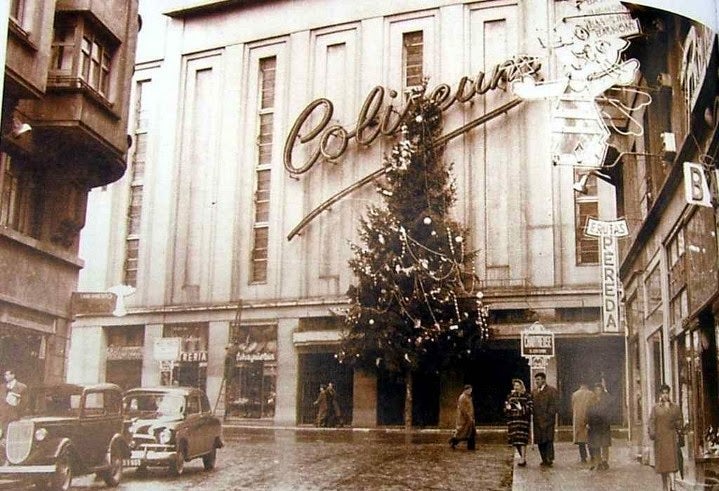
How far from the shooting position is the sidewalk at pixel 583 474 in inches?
177

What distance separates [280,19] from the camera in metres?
5.24

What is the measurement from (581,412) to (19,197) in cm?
323

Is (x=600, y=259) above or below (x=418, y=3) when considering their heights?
below

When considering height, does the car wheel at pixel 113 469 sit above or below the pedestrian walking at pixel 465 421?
below

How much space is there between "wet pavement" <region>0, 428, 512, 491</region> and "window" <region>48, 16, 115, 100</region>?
205 centimetres

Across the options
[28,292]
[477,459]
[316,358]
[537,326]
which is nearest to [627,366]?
[537,326]

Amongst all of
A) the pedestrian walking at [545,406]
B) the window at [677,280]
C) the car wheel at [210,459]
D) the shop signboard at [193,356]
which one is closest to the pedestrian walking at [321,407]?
the car wheel at [210,459]

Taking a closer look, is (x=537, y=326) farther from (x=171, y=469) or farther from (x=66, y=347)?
(x=66, y=347)

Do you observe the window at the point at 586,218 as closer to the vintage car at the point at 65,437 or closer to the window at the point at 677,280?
the window at the point at 677,280

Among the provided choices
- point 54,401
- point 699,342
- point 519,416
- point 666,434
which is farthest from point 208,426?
point 699,342

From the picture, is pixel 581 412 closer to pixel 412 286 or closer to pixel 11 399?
pixel 412 286

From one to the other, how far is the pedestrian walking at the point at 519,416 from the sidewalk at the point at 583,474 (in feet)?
0.22

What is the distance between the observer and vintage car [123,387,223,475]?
4598 mm

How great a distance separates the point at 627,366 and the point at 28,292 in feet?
10.7
